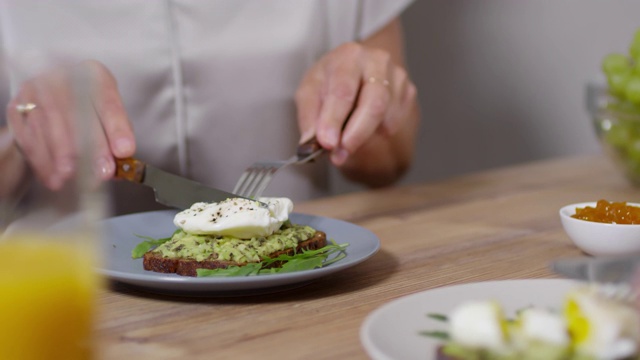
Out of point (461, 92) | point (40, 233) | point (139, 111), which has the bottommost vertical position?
point (461, 92)

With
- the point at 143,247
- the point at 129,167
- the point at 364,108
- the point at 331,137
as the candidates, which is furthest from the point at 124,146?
the point at 364,108

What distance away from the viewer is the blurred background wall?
9.86 feet

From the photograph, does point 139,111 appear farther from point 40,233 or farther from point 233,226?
point 40,233

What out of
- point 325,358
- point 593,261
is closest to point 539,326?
point 593,261

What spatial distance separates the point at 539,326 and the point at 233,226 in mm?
511

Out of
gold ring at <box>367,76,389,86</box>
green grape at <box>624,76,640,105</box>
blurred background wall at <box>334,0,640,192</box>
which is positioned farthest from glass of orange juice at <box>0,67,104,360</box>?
blurred background wall at <box>334,0,640,192</box>

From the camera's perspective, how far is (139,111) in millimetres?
1918

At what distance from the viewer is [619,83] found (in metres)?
1.69

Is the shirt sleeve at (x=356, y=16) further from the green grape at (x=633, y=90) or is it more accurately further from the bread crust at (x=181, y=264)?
the bread crust at (x=181, y=264)

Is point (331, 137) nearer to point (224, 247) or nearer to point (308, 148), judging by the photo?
point (308, 148)

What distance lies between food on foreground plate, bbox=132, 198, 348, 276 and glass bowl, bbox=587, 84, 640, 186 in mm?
843

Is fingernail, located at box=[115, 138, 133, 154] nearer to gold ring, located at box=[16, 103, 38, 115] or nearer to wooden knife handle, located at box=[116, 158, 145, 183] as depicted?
wooden knife handle, located at box=[116, 158, 145, 183]

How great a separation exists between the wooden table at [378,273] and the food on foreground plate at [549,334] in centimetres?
19

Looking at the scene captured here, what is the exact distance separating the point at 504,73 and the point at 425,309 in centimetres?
256
